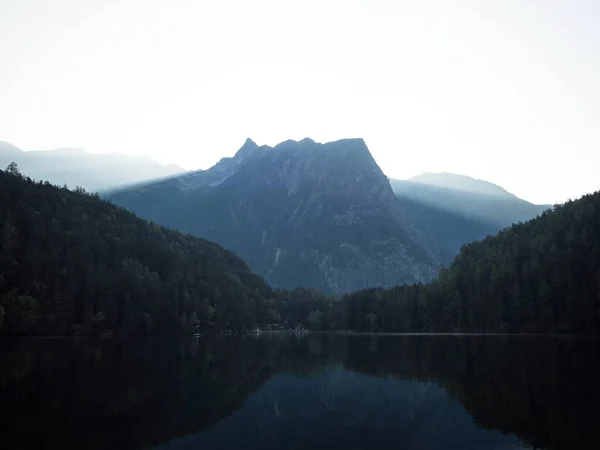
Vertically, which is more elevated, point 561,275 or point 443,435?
point 561,275

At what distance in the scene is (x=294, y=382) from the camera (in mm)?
58125

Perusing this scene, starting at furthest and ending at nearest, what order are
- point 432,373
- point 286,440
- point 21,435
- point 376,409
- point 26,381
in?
point 432,373 → point 26,381 → point 376,409 → point 286,440 → point 21,435

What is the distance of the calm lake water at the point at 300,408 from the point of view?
30516 mm

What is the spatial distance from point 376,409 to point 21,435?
2331 centimetres

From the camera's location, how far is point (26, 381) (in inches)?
1960

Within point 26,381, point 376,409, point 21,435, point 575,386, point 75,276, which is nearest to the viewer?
point 21,435

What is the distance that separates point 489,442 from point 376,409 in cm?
1229

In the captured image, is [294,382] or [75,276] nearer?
[294,382]

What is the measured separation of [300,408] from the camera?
42375 millimetres

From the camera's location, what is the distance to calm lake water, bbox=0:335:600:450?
100 feet

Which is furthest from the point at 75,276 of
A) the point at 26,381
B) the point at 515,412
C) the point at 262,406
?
the point at 515,412

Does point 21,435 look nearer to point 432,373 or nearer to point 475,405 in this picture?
point 475,405

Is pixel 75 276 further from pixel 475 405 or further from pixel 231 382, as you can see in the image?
pixel 475 405

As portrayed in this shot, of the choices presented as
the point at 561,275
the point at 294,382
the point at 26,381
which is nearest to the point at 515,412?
the point at 294,382
